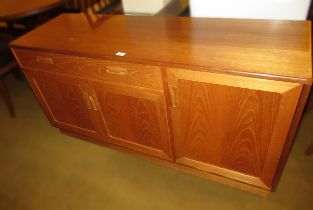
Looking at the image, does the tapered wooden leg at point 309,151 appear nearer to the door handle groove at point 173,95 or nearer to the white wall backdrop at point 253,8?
the white wall backdrop at point 253,8

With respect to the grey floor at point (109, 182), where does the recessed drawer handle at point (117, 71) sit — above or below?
above

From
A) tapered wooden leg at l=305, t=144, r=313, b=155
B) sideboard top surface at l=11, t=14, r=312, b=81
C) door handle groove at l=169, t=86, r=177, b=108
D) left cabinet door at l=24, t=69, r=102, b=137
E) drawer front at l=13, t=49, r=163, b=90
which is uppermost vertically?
sideboard top surface at l=11, t=14, r=312, b=81

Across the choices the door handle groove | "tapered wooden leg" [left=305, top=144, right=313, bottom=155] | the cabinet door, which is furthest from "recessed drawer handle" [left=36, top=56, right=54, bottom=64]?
"tapered wooden leg" [left=305, top=144, right=313, bottom=155]

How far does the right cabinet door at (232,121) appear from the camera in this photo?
76 cm

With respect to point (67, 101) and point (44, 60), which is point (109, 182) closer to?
point (67, 101)

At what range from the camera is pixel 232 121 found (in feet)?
2.91

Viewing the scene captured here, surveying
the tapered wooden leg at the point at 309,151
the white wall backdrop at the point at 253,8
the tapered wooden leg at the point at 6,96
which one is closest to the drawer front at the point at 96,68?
the white wall backdrop at the point at 253,8

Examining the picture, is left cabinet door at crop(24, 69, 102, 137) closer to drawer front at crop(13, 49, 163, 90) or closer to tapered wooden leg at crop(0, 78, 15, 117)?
drawer front at crop(13, 49, 163, 90)

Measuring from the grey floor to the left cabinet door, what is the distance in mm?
187

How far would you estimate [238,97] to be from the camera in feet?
2.63

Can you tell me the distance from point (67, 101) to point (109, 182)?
493 millimetres

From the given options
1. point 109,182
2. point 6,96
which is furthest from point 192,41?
point 6,96

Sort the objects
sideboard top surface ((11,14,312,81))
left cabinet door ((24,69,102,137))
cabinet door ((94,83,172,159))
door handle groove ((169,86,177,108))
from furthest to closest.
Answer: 1. left cabinet door ((24,69,102,137))
2. cabinet door ((94,83,172,159))
3. door handle groove ((169,86,177,108))
4. sideboard top surface ((11,14,312,81))

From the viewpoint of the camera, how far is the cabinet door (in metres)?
0.99
